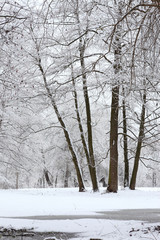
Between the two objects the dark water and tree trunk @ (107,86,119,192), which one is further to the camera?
tree trunk @ (107,86,119,192)

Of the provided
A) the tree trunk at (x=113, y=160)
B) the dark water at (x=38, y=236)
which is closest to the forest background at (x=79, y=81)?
the tree trunk at (x=113, y=160)

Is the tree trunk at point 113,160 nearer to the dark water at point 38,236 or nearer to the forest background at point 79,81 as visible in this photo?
the forest background at point 79,81

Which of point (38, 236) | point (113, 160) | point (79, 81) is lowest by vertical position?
point (38, 236)

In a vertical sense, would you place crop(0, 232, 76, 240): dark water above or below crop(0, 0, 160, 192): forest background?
below

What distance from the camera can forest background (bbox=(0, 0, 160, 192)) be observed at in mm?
6094

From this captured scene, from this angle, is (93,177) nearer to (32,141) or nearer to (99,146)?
(32,141)

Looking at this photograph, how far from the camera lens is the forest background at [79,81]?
20.0 feet

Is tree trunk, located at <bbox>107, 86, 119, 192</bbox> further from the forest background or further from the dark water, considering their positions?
the dark water

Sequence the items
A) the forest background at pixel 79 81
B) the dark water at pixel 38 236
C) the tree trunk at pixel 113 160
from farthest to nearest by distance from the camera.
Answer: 1. the tree trunk at pixel 113 160
2. the forest background at pixel 79 81
3. the dark water at pixel 38 236

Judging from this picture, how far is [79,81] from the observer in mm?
11984

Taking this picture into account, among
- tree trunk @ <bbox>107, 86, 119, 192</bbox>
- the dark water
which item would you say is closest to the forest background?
tree trunk @ <bbox>107, 86, 119, 192</bbox>

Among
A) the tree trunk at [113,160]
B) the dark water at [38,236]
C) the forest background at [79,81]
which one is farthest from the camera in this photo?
the tree trunk at [113,160]

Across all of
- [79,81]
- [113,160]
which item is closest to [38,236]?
[79,81]

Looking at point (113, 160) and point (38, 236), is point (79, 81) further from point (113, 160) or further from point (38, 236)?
point (38, 236)
